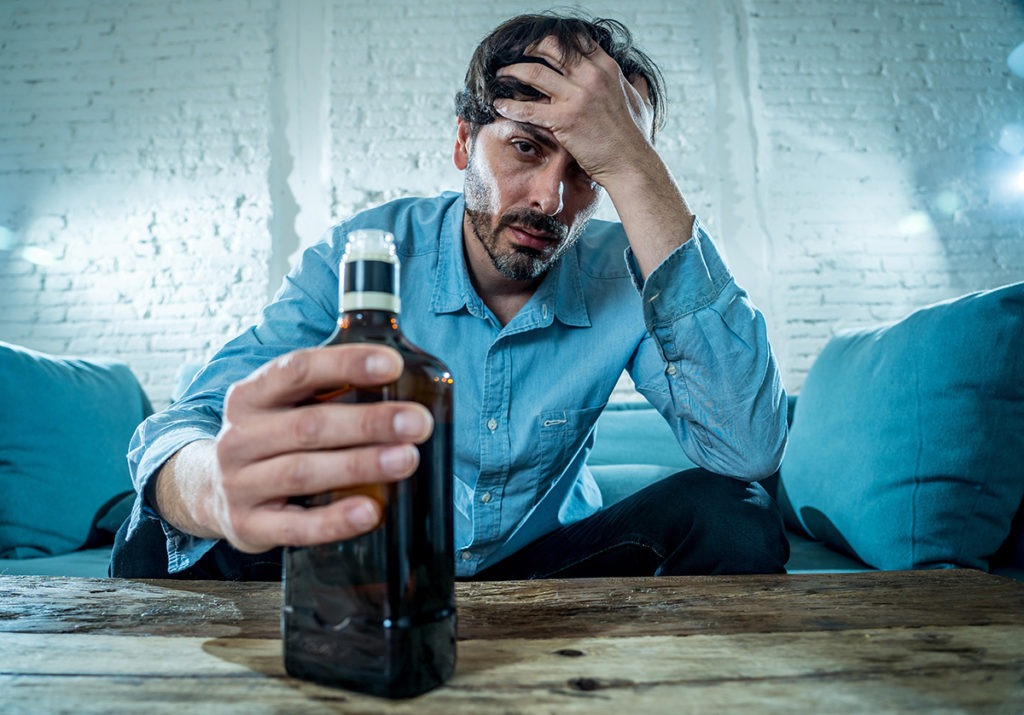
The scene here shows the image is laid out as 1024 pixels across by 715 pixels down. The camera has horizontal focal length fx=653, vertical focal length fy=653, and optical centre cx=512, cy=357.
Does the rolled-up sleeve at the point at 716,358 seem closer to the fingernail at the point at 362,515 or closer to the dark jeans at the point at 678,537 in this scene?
the dark jeans at the point at 678,537

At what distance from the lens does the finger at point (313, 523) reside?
0.39 meters

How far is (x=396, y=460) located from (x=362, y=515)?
4 cm

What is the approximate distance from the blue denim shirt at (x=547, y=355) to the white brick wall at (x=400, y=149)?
6.83 ft

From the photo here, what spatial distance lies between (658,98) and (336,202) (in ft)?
7.03

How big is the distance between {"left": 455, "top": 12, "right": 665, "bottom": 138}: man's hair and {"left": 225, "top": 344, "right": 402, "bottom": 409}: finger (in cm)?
80

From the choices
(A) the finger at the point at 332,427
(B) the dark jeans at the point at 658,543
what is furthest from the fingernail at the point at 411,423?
(B) the dark jeans at the point at 658,543

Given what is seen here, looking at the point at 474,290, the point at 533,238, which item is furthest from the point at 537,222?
the point at 474,290

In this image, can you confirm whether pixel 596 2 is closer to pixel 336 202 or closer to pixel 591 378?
pixel 336 202

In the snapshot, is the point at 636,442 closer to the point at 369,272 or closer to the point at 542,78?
the point at 542,78

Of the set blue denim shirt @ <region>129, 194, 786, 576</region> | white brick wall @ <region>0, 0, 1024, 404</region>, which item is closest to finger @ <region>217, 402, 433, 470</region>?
blue denim shirt @ <region>129, 194, 786, 576</region>

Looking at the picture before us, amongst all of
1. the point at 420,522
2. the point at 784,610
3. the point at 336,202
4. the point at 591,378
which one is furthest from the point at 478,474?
the point at 336,202

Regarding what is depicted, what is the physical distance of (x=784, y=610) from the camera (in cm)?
64

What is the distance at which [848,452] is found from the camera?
1.48m

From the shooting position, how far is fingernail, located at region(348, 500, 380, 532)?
39 centimetres
